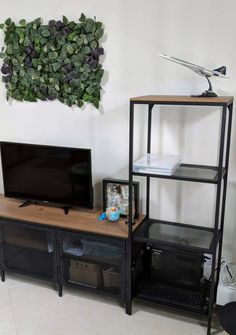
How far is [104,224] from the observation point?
2.50 metres

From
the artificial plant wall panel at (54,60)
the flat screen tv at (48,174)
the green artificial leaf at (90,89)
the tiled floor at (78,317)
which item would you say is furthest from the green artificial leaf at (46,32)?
the tiled floor at (78,317)

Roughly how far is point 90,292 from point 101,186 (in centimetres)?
82

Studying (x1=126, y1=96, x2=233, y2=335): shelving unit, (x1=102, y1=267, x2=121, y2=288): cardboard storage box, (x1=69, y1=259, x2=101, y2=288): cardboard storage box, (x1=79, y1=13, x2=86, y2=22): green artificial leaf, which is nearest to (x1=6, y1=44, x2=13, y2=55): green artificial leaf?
(x1=79, y1=13, x2=86, y2=22): green artificial leaf

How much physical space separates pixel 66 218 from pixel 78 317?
695 millimetres

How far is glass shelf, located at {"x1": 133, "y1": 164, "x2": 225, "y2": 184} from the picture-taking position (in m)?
2.05

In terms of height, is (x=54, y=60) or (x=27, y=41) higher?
(x=27, y=41)

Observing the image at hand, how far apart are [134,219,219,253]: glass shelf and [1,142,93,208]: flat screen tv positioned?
0.48m

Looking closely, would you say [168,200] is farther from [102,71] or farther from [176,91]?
[102,71]

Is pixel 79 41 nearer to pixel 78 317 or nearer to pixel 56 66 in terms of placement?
pixel 56 66

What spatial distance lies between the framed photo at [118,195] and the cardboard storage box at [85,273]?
45 centimetres

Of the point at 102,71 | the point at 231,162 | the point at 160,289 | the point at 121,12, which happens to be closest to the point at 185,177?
the point at 231,162

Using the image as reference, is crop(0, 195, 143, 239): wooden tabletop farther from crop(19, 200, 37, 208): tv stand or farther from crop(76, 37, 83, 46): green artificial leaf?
crop(76, 37, 83, 46): green artificial leaf

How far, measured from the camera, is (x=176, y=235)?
2420 millimetres

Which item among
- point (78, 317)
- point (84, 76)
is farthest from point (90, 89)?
point (78, 317)
